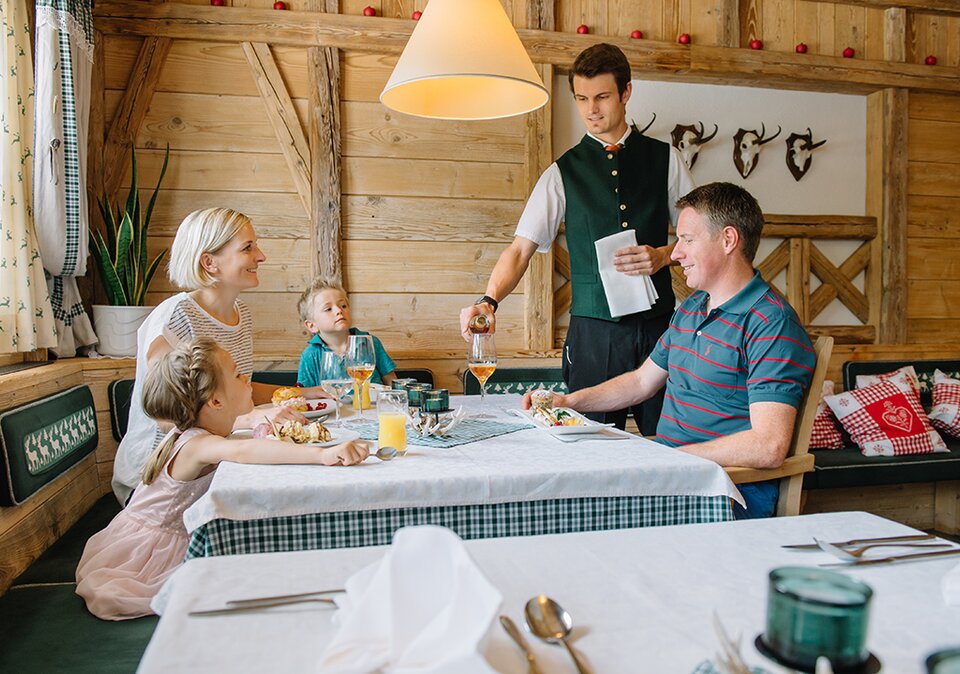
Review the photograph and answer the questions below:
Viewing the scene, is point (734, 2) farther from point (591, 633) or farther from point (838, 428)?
point (591, 633)

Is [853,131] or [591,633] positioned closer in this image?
[591,633]

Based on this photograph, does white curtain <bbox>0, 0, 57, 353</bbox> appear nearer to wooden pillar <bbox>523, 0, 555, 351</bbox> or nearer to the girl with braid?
the girl with braid

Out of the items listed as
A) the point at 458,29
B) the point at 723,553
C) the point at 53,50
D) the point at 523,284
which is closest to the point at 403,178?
the point at 523,284

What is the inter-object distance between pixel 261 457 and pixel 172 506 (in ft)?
2.06

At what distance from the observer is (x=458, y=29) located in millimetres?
1944

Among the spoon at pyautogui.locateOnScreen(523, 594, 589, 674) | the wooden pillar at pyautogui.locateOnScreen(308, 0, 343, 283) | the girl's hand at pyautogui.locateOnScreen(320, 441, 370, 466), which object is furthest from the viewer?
the wooden pillar at pyautogui.locateOnScreen(308, 0, 343, 283)

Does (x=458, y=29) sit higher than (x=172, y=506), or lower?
higher

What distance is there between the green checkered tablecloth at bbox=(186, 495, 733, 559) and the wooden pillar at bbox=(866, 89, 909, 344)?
3.62 m

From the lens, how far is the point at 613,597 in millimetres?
827

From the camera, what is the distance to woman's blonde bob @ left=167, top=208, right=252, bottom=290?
2.48 meters

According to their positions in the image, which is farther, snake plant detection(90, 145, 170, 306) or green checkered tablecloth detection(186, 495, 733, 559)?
snake plant detection(90, 145, 170, 306)

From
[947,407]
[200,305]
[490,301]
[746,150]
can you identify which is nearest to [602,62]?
[490,301]

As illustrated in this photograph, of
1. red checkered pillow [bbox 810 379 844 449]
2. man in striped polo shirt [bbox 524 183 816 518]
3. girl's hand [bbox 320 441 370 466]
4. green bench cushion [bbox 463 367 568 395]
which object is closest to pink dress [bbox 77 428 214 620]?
girl's hand [bbox 320 441 370 466]

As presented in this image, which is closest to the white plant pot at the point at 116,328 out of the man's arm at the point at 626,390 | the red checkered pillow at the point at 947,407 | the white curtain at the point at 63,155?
the white curtain at the point at 63,155
